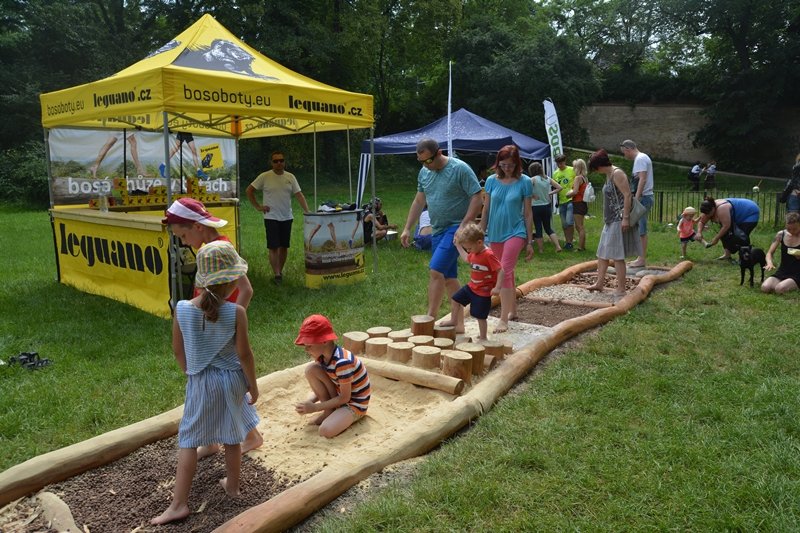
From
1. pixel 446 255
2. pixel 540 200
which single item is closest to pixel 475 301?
pixel 446 255

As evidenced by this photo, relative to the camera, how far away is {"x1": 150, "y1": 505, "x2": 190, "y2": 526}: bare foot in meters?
2.86

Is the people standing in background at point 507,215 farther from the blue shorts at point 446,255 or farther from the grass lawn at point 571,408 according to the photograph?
the grass lawn at point 571,408

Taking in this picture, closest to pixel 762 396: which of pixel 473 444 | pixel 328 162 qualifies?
pixel 473 444

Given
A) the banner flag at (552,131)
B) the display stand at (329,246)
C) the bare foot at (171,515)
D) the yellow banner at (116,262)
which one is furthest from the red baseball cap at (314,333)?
the banner flag at (552,131)

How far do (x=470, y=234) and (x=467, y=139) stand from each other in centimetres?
845

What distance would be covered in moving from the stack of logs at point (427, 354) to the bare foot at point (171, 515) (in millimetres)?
1962

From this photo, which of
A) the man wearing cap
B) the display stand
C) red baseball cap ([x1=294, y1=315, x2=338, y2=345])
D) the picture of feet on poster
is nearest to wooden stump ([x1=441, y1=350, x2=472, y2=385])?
red baseball cap ([x1=294, y1=315, x2=338, y2=345])

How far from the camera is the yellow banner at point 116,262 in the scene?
6.75m

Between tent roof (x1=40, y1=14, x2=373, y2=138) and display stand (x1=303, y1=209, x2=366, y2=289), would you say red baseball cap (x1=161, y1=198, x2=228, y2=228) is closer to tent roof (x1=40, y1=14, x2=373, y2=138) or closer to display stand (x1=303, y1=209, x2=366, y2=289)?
tent roof (x1=40, y1=14, x2=373, y2=138)

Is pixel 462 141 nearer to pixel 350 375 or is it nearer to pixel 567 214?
pixel 567 214

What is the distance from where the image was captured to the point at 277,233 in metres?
8.65

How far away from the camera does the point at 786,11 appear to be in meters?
33.6

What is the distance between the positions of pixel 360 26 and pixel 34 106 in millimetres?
15183

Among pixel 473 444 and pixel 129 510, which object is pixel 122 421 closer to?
pixel 129 510
